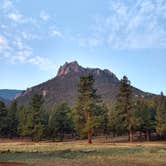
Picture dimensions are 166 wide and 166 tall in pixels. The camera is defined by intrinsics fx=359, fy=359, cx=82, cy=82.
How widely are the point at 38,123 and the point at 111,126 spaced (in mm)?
27086

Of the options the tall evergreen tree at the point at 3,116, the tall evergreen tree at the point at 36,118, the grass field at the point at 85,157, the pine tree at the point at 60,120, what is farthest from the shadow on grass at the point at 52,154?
the pine tree at the point at 60,120

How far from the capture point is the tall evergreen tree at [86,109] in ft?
237

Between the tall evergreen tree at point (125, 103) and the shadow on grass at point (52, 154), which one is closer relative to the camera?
the shadow on grass at point (52, 154)

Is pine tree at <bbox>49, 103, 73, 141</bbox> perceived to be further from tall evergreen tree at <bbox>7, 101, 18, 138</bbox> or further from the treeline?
tall evergreen tree at <bbox>7, 101, 18, 138</bbox>

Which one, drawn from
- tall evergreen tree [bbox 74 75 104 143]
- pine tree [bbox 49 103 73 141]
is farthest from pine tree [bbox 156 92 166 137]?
pine tree [bbox 49 103 73 141]

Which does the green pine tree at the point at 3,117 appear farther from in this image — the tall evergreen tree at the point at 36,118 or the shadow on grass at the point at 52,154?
the shadow on grass at the point at 52,154

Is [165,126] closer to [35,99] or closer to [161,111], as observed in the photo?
[161,111]

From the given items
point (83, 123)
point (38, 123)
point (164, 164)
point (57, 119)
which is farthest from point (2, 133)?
point (164, 164)

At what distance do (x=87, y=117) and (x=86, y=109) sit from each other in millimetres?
2030

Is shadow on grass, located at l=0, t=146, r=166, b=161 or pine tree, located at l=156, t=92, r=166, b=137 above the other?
pine tree, located at l=156, t=92, r=166, b=137

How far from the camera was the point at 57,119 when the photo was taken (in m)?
113

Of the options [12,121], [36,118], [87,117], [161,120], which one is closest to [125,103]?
[87,117]

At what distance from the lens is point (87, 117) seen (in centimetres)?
7356

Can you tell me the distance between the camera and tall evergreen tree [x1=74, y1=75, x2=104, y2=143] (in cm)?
7231
